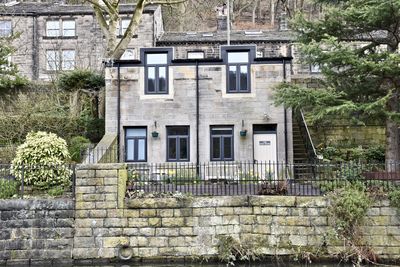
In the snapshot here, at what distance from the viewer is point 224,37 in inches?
1277

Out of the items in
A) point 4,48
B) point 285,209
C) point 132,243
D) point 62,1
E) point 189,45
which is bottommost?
point 132,243

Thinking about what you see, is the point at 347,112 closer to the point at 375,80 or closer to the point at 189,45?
the point at 375,80

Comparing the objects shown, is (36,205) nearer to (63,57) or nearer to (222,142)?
(222,142)

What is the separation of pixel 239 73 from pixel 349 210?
9.21m

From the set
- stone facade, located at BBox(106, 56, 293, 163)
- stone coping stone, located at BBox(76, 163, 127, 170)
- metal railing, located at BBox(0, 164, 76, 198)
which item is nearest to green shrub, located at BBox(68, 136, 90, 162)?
stone facade, located at BBox(106, 56, 293, 163)

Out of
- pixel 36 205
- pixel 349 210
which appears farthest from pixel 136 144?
pixel 349 210

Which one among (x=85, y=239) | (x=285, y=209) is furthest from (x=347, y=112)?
(x=85, y=239)

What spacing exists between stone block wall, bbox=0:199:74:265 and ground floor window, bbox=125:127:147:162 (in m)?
6.59

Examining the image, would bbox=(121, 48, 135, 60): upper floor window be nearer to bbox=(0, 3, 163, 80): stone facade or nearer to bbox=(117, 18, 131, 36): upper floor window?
bbox=(117, 18, 131, 36): upper floor window

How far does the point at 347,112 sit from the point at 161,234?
279 inches

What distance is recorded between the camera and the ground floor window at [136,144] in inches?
780

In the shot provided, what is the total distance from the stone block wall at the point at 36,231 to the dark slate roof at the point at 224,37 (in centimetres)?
2093

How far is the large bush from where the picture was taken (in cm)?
1518

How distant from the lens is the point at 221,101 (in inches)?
782
